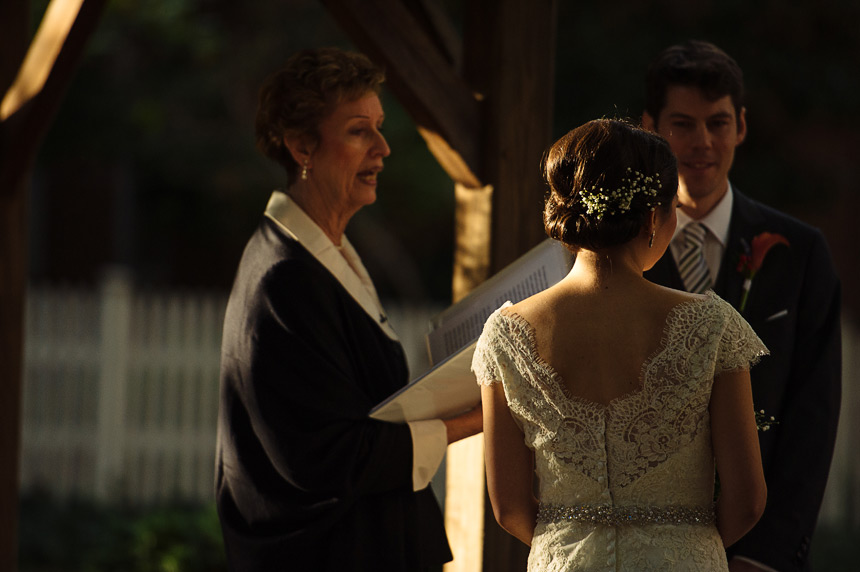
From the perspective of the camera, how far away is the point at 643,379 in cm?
199

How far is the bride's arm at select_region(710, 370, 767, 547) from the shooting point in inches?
78.5

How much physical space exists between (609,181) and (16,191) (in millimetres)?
3262

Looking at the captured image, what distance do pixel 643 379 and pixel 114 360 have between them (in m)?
7.07

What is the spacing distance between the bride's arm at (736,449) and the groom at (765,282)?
2.05ft

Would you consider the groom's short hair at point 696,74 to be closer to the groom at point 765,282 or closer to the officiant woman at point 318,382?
the groom at point 765,282

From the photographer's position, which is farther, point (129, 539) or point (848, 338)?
point (848, 338)

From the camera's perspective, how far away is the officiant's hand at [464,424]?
2.78 meters

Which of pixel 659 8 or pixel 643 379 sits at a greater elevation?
pixel 659 8

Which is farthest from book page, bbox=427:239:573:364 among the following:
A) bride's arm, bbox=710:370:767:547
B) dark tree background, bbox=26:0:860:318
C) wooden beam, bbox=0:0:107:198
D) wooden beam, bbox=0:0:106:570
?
dark tree background, bbox=26:0:860:318

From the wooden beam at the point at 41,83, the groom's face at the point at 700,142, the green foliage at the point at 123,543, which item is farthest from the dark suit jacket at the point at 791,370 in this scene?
the green foliage at the point at 123,543

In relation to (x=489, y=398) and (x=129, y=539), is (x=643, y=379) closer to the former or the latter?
(x=489, y=398)

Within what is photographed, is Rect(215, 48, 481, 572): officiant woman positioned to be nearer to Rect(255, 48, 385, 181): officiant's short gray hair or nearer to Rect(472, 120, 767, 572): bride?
Rect(255, 48, 385, 181): officiant's short gray hair

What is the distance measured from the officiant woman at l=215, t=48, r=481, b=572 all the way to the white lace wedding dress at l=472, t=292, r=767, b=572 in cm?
67

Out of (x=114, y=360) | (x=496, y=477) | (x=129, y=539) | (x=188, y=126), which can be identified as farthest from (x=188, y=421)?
(x=496, y=477)
